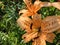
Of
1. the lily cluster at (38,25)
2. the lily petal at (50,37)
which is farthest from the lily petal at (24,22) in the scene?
the lily petal at (50,37)

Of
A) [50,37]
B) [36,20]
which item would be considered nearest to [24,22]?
[36,20]

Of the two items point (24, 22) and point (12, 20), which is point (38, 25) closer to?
point (24, 22)

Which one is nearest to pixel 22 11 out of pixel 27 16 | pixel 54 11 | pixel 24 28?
pixel 27 16

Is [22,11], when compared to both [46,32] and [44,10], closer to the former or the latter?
[44,10]

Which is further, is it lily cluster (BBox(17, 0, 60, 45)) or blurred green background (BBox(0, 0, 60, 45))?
blurred green background (BBox(0, 0, 60, 45))

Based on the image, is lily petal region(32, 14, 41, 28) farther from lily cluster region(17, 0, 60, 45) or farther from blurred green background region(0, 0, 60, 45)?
blurred green background region(0, 0, 60, 45)

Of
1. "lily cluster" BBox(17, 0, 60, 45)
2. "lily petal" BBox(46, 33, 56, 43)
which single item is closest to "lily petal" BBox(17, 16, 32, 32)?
"lily cluster" BBox(17, 0, 60, 45)

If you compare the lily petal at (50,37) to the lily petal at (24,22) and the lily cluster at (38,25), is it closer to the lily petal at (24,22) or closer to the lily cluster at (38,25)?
the lily cluster at (38,25)
